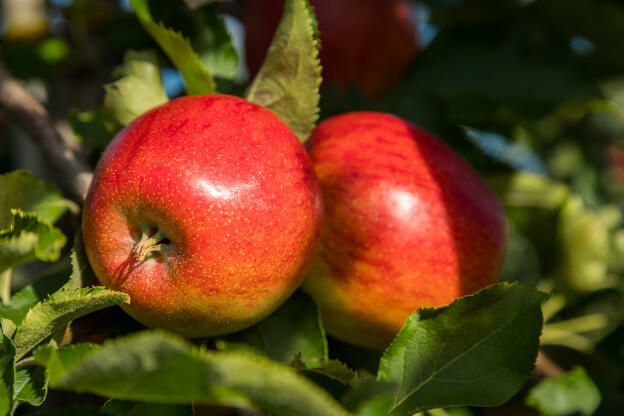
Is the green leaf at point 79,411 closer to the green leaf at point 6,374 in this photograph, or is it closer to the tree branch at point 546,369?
the green leaf at point 6,374

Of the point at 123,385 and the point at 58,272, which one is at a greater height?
the point at 123,385

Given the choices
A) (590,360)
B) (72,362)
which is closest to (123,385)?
(72,362)

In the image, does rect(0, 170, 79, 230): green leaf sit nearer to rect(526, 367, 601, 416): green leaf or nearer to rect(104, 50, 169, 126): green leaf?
rect(104, 50, 169, 126): green leaf

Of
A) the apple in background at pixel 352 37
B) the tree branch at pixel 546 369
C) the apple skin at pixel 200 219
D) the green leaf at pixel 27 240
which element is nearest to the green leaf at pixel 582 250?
the tree branch at pixel 546 369

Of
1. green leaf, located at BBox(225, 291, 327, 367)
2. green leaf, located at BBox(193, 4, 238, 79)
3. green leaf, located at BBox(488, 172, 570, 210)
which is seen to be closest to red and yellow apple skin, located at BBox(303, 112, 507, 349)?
green leaf, located at BBox(225, 291, 327, 367)

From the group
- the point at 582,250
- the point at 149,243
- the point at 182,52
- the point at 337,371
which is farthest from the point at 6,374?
the point at 582,250

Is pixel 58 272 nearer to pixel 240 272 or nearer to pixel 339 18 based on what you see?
pixel 240 272

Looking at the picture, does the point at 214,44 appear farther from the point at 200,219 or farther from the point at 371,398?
the point at 371,398
